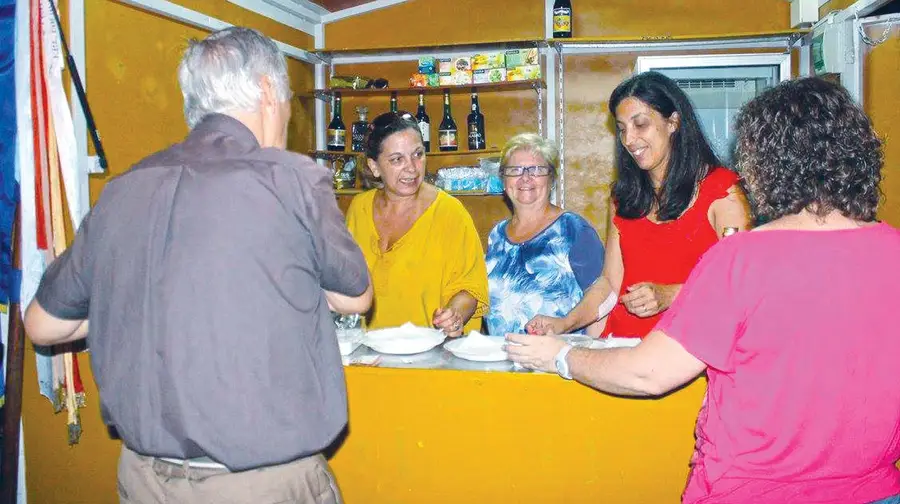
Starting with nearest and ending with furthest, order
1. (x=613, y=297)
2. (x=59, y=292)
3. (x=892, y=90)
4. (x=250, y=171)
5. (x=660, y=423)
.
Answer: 1. (x=250, y=171)
2. (x=59, y=292)
3. (x=660, y=423)
4. (x=613, y=297)
5. (x=892, y=90)

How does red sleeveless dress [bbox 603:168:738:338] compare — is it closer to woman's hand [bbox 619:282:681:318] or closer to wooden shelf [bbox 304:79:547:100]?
woman's hand [bbox 619:282:681:318]

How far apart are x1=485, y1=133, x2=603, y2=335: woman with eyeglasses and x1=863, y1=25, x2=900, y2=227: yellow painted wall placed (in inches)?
69.4

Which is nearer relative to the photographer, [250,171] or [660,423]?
[250,171]

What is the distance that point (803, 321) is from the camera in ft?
3.49

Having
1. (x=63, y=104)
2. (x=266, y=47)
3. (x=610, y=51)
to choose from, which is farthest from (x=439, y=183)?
(x=266, y=47)

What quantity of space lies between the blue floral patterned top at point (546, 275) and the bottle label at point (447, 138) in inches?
81.4

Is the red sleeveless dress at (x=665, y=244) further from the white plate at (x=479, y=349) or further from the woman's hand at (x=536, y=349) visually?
the woman's hand at (x=536, y=349)

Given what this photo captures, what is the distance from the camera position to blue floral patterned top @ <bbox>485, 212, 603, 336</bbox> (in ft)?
8.61

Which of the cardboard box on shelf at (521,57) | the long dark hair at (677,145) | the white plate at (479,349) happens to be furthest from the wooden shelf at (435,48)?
the white plate at (479,349)

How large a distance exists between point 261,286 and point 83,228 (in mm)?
356

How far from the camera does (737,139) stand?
4.05 ft

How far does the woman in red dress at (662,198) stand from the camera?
212 centimetres

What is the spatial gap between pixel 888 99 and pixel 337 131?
3.29 meters

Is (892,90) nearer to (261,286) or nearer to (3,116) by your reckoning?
(261,286)
